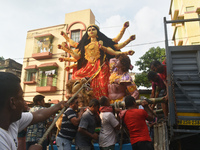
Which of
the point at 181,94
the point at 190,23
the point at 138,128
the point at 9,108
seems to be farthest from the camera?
the point at 190,23

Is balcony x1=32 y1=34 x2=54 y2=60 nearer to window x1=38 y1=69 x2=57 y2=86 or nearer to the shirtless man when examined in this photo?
window x1=38 y1=69 x2=57 y2=86

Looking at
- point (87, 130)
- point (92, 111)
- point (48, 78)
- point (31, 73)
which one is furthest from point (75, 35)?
point (87, 130)

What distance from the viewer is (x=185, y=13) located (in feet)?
53.2

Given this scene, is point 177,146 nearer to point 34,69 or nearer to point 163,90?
point 163,90

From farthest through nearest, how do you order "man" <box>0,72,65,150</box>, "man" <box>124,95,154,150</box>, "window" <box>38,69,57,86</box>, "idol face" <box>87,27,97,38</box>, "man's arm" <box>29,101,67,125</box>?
"window" <box>38,69,57,86</box>
"idol face" <box>87,27,97,38</box>
"man" <box>124,95,154,150</box>
"man's arm" <box>29,101,67,125</box>
"man" <box>0,72,65,150</box>

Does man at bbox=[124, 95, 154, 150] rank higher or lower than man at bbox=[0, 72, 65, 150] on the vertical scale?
lower

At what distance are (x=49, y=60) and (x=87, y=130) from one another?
1669 centimetres

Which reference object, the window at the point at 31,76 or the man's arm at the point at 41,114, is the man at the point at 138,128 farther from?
the window at the point at 31,76

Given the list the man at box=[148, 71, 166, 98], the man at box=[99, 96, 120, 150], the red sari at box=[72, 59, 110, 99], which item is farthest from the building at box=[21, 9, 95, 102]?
the man at box=[99, 96, 120, 150]

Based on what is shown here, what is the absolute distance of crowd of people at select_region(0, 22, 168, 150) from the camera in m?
1.34

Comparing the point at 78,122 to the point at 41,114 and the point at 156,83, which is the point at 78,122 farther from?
the point at 156,83

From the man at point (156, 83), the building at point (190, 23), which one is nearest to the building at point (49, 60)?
the building at point (190, 23)

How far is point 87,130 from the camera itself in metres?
3.29

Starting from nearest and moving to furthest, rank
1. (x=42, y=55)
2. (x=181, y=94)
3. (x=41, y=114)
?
(x=41, y=114), (x=181, y=94), (x=42, y=55)
